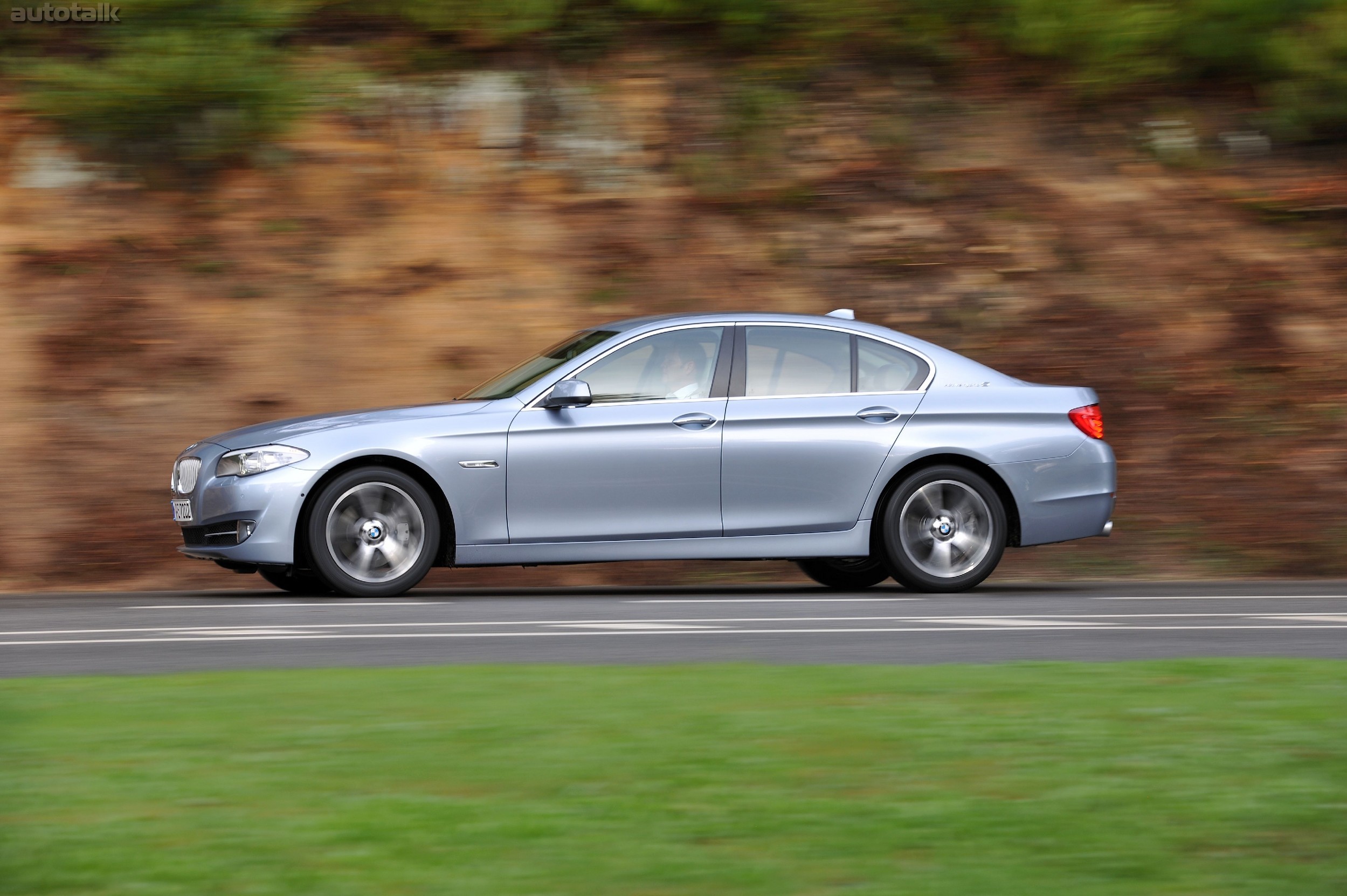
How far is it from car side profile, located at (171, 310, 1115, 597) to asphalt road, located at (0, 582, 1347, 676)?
12.4 inches

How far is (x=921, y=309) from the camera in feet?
53.4

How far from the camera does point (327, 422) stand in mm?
10211

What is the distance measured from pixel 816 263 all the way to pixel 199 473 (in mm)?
7729

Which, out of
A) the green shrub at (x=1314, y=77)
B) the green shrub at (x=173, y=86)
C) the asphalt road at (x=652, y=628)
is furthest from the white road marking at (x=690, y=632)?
the green shrub at (x=1314, y=77)

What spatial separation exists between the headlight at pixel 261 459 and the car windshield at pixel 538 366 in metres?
1.14

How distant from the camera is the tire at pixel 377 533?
10.0 meters

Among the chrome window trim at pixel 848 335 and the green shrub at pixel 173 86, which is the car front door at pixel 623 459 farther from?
the green shrub at pixel 173 86

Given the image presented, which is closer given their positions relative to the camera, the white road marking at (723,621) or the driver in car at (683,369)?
the white road marking at (723,621)

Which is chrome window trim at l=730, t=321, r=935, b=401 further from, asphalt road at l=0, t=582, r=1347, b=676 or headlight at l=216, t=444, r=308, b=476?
headlight at l=216, t=444, r=308, b=476

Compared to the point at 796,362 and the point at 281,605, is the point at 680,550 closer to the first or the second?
the point at 796,362

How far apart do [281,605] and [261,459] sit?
83 cm

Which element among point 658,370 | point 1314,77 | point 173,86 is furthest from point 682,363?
point 1314,77

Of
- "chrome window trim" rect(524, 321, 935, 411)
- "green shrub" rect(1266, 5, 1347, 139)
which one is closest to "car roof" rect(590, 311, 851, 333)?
"chrome window trim" rect(524, 321, 935, 411)

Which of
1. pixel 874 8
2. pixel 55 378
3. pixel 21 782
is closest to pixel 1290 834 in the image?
pixel 21 782
